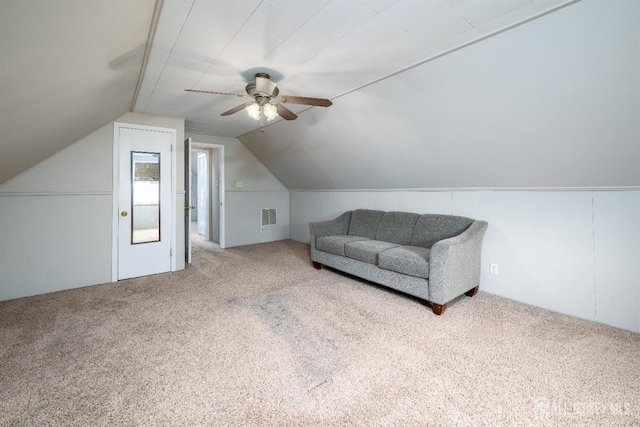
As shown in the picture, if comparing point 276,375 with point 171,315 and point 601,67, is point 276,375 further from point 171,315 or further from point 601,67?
point 601,67

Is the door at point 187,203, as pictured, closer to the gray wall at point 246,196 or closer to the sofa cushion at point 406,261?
the gray wall at point 246,196

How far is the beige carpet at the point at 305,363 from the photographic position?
4.91 ft

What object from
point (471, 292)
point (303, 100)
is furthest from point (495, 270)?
point (303, 100)

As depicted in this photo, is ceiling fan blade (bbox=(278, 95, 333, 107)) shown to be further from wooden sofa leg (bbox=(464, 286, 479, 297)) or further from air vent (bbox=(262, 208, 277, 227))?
air vent (bbox=(262, 208, 277, 227))

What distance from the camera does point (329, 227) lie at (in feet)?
14.4

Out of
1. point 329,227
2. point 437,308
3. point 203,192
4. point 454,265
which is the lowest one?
point 437,308

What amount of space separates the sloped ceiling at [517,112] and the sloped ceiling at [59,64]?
6.68 ft

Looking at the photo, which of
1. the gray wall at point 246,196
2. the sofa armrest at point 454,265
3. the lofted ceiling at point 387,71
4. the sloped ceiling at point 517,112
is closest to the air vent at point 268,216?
the gray wall at point 246,196

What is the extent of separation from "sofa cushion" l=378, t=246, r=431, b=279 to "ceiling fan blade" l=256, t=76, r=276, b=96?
205 centimetres

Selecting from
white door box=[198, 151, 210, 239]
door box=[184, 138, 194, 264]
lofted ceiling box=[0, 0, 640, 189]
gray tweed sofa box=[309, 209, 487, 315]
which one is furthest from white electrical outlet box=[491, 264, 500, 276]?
white door box=[198, 151, 210, 239]

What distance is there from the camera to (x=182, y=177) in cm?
416

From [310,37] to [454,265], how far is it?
236 centimetres

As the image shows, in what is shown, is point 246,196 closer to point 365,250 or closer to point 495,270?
point 365,250

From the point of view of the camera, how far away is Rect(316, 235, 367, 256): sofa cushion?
374 cm
